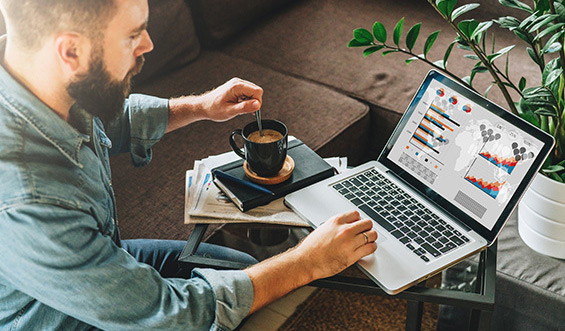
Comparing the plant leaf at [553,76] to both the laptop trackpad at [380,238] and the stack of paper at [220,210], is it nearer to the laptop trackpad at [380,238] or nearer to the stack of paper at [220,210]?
the laptop trackpad at [380,238]

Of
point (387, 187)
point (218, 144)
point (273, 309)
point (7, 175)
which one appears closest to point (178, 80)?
point (218, 144)

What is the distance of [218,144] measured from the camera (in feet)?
5.36

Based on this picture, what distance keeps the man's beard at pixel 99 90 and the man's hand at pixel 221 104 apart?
10.1 inches

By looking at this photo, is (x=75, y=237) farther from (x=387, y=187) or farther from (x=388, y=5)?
(x=388, y=5)

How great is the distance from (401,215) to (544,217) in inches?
12.8

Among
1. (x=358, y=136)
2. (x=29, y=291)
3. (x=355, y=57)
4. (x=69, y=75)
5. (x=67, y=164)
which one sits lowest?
(x=358, y=136)

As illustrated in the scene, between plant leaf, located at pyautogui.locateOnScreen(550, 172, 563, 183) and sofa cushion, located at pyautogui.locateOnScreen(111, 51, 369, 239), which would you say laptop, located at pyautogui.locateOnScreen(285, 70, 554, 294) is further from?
sofa cushion, located at pyautogui.locateOnScreen(111, 51, 369, 239)

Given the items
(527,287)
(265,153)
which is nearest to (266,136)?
(265,153)

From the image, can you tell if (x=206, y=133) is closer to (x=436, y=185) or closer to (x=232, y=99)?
(x=232, y=99)

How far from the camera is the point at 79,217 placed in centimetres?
84

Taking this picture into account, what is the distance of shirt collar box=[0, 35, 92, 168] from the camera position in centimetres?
86

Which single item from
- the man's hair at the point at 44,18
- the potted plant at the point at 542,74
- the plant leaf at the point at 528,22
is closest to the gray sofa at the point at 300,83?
the potted plant at the point at 542,74

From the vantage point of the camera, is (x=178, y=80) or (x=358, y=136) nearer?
(x=358, y=136)

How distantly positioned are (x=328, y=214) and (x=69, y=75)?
0.51 m
